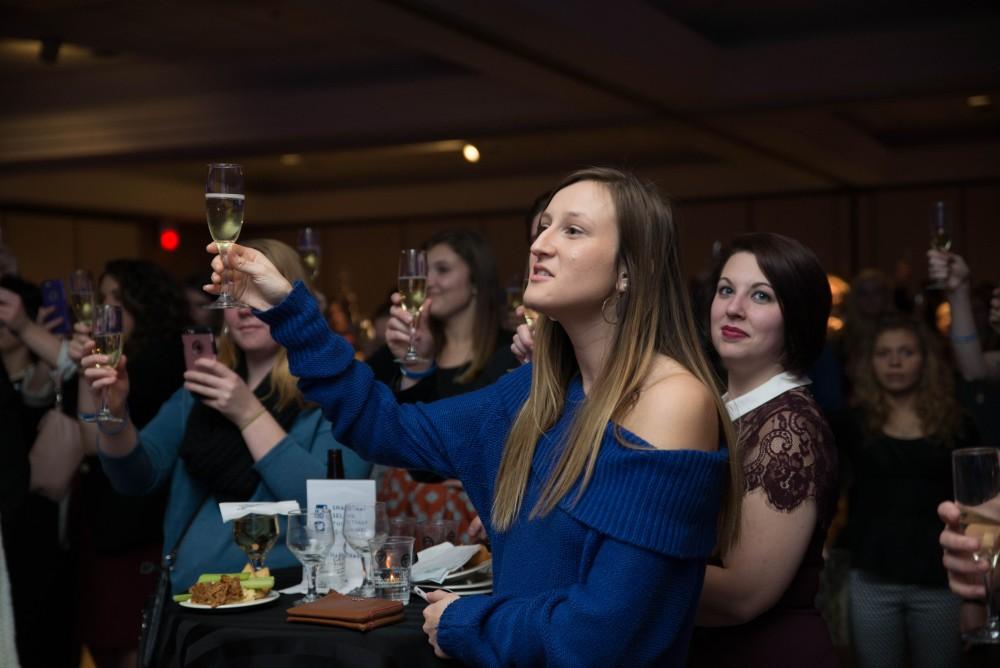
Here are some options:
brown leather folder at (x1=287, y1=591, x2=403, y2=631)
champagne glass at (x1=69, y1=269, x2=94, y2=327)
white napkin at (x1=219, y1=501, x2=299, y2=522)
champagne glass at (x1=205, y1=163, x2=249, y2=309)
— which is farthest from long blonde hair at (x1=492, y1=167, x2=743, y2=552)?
champagne glass at (x1=69, y1=269, x2=94, y2=327)

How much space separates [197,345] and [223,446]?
0.27 metres

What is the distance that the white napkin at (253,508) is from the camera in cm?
242

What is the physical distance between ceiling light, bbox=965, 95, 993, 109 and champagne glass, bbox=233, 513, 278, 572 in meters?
7.77

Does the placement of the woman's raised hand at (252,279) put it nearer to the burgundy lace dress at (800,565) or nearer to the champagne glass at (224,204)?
the champagne glass at (224,204)

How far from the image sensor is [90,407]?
386cm

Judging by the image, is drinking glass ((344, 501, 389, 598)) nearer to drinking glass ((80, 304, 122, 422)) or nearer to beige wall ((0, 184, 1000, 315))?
drinking glass ((80, 304, 122, 422))

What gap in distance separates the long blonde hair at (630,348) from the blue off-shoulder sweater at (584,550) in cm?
3

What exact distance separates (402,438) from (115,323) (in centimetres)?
112

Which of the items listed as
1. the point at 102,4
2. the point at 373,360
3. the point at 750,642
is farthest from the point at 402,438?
the point at 102,4

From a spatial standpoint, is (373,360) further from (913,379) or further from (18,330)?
(913,379)

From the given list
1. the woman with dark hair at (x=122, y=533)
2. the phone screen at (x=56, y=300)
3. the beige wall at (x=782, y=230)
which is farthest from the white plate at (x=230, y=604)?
the beige wall at (x=782, y=230)

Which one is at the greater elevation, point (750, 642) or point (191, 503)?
point (191, 503)

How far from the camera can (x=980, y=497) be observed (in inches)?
64.4

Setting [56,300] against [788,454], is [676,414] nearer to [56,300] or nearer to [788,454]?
[788,454]
